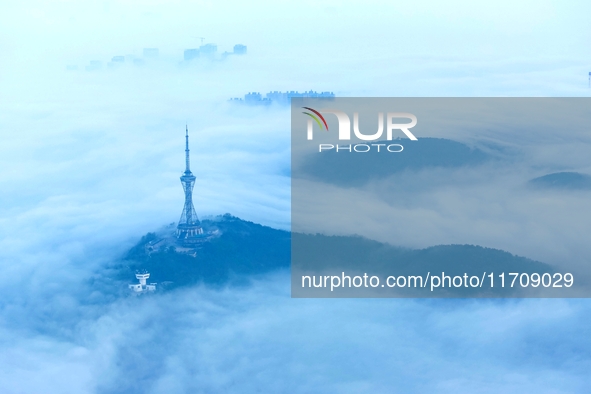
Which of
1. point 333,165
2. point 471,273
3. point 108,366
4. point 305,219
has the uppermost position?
point 333,165

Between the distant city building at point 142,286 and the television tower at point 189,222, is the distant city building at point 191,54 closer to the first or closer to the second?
the television tower at point 189,222

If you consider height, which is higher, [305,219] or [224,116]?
[224,116]

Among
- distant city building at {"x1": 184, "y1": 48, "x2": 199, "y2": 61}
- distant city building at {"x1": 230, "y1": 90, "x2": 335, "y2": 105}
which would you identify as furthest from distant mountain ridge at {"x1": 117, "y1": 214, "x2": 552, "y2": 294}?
distant city building at {"x1": 184, "y1": 48, "x2": 199, "y2": 61}

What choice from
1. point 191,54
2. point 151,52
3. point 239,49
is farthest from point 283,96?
point 151,52

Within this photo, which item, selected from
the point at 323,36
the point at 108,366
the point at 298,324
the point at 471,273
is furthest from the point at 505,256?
the point at 108,366

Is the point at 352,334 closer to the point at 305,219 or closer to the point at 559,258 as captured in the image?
the point at 305,219

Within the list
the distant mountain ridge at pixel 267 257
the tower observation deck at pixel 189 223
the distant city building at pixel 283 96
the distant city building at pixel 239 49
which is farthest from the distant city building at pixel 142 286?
the distant city building at pixel 239 49
